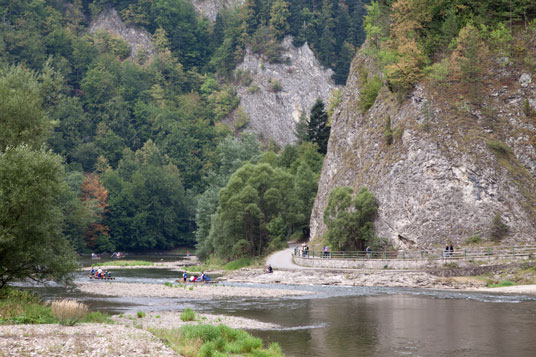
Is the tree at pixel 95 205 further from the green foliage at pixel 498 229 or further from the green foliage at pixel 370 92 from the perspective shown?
the green foliage at pixel 498 229

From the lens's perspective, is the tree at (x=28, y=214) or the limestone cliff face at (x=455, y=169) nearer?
the tree at (x=28, y=214)

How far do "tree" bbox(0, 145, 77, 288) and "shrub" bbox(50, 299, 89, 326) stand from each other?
2.72 meters

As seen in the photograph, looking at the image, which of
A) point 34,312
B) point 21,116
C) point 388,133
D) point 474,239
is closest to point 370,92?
point 388,133

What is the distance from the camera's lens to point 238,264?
81812 mm

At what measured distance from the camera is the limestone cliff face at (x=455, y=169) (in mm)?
60906

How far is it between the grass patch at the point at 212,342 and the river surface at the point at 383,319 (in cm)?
190

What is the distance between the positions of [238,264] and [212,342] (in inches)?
2231

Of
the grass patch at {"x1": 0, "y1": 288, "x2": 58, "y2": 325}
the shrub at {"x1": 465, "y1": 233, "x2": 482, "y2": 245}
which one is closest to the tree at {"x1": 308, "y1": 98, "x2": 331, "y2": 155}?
the shrub at {"x1": 465, "y1": 233, "x2": 482, "y2": 245}

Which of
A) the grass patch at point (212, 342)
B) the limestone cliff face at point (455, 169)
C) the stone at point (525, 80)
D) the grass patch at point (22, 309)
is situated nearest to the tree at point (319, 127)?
the limestone cliff face at point (455, 169)

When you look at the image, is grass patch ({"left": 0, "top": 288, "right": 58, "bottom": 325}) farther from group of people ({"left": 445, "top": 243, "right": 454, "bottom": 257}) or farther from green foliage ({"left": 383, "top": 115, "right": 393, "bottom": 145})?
green foliage ({"left": 383, "top": 115, "right": 393, "bottom": 145})

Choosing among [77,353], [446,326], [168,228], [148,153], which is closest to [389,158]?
[446,326]

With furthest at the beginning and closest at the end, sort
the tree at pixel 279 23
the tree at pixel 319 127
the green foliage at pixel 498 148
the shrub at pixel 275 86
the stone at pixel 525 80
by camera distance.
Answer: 1. the tree at pixel 279 23
2. the shrub at pixel 275 86
3. the tree at pixel 319 127
4. the stone at pixel 525 80
5. the green foliage at pixel 498 148

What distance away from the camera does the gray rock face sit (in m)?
178

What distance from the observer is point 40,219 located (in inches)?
1323
